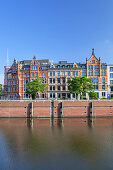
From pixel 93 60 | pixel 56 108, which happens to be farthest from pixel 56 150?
pixel 93 60

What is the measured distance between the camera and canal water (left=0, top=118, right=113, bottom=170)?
→ 1689cm

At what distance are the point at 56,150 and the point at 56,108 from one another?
25.0 meters

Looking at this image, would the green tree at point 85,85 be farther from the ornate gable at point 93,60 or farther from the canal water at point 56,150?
the canal water at point 56,150

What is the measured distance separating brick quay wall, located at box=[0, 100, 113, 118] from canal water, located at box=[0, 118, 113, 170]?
47.4 feet

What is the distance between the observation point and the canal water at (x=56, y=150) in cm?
1689

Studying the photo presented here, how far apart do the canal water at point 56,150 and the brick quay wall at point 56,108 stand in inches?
568

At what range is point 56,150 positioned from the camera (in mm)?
20953

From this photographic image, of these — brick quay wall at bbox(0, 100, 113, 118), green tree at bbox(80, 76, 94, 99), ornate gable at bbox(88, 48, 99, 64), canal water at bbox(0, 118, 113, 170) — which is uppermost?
ornate gable at bbox(88, 48, 99, 64)

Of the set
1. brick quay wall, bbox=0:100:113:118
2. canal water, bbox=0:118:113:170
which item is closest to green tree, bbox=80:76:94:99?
brick quay wall, bbox=0:100:113:118

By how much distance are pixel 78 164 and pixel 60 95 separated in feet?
155

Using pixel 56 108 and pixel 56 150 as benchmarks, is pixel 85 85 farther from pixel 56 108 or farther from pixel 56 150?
pixel 56 150

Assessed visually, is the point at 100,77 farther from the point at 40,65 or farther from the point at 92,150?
the point at 92,150

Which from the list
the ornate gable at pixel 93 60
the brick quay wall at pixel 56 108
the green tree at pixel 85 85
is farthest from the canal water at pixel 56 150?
the ornate gable at pixel 93 60

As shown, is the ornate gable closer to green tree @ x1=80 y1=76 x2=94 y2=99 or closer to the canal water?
green tree @ x1=80 y1=76 x2=94 y2=99
